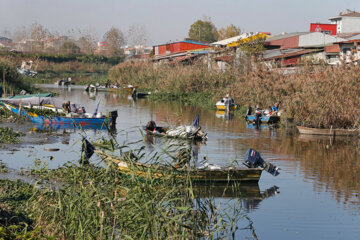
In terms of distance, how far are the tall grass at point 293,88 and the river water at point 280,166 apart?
140cm

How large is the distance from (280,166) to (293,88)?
14164mm

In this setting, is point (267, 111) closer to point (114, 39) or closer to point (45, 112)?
point (45, 112)

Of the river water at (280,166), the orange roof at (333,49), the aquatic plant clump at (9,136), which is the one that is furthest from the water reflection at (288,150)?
the orange roof at (333,49)

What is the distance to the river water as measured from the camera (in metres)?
13.6

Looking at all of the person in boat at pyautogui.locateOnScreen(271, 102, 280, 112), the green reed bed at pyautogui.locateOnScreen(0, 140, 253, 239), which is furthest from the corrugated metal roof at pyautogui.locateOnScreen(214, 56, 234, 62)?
the green reed bed at pyautogui.locateOnScreen(0, 140, 253, 239)

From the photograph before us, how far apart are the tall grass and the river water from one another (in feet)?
4.59

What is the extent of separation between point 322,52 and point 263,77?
17.4 meters

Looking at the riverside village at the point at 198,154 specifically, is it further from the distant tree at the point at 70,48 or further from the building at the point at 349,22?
the distant tree at the point at 70,48

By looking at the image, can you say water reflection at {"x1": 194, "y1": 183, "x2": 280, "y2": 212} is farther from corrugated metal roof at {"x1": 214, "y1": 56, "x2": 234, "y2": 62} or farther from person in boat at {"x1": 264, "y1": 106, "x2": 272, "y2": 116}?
corrugated metal roof at {"x1": 214, "y1": 56, "x2": 234, "y2": 62}

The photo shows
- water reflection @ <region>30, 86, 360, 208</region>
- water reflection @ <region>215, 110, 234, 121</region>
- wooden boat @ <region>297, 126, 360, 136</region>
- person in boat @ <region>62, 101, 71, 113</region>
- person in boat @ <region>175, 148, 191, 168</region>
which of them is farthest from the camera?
water reflection @ <region>215, 110, 234, 121</region>

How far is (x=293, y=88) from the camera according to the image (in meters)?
34.1

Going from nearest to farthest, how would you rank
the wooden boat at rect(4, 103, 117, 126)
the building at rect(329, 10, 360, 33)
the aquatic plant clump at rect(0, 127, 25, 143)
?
the aquatic plant clump at rect(0, 127, 25, 143), the wooden boat at rect(4, 103, 117, 126), the building at rect(329, 10, 360, 33)

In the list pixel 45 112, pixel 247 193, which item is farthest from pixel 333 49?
pixel 247 193

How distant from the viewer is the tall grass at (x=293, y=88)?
27.8m
